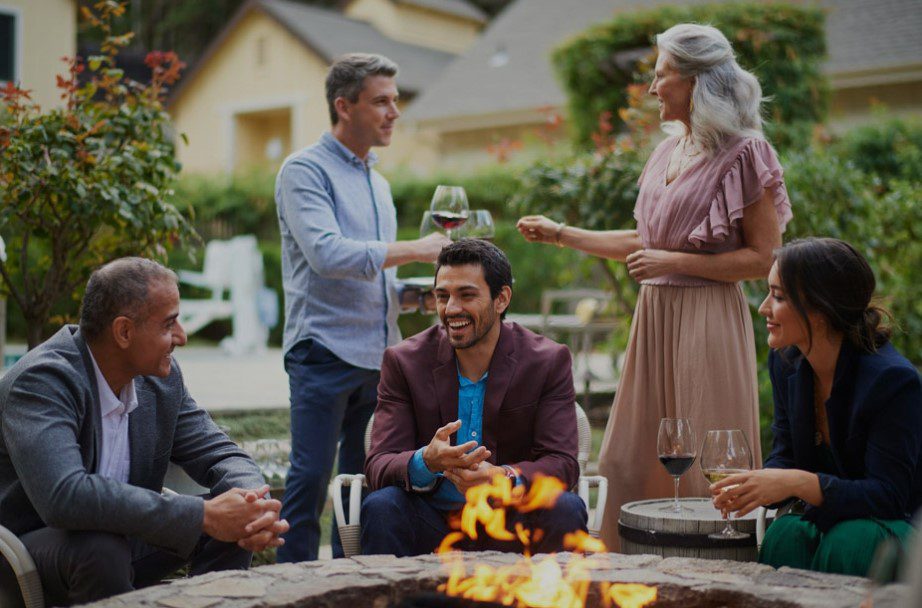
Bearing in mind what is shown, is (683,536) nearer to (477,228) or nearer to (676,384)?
(676,384)

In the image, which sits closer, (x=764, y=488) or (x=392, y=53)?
(x=764, y=488)

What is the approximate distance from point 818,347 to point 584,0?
20.9 metres

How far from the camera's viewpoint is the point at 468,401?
153 inches

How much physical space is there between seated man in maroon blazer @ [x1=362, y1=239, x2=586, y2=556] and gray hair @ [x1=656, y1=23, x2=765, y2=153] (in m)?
0.89

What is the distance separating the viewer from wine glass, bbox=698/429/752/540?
3.32m

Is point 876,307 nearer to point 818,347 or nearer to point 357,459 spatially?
point 818,347

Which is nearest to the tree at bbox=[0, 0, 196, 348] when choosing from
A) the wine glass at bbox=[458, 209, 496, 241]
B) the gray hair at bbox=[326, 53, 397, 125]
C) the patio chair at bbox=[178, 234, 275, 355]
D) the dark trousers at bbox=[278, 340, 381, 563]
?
the gray hair at bbox=[326, 53, 397, 125]

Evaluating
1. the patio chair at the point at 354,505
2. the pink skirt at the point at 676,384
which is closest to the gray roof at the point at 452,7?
the pink skirt at the point at 676,384

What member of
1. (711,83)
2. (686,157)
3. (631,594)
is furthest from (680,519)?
(711,83)

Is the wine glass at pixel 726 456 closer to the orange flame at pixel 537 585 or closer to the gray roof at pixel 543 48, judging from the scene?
the orange flame at pixel 537 585

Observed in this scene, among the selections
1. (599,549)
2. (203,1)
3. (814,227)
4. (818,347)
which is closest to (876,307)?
(818,347)

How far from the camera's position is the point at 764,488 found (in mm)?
3213

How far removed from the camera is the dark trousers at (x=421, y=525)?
3566mm

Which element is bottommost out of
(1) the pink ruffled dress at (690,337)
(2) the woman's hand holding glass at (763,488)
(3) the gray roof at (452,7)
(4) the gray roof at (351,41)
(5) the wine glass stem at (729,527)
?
(5) the wine glass stem at (729,527)
